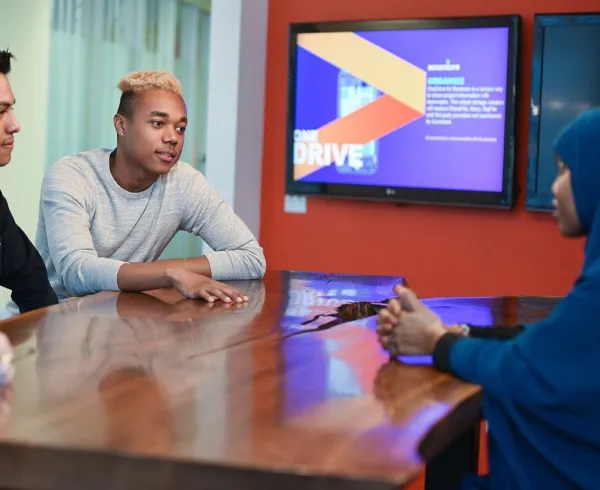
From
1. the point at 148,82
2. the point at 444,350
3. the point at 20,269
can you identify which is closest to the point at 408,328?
the point at 444,350

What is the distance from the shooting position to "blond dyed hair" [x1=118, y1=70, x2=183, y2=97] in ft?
10.3

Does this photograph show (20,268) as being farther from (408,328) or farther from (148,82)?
(408,328)

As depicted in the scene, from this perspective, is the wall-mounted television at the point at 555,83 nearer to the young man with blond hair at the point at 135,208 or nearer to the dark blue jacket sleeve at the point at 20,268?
the young man with blond hair at the point at 135,208

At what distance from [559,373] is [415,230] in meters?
3.36

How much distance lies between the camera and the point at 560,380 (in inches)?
55.8

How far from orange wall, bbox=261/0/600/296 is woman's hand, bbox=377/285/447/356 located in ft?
9.16

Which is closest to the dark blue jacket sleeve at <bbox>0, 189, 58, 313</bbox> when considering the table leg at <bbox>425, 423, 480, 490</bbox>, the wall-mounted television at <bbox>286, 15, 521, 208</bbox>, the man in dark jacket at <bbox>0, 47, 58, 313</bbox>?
the man in dark jacket at <bbox>0, 47, 58, 313</bbox>

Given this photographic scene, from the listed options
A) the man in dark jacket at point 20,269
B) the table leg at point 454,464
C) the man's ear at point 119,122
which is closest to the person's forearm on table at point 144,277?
the man in dark jacket at point 20,269

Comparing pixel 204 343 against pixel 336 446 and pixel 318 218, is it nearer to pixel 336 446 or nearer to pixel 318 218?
pixel 336 446

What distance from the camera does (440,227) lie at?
471 cm

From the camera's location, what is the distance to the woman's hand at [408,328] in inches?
68.2

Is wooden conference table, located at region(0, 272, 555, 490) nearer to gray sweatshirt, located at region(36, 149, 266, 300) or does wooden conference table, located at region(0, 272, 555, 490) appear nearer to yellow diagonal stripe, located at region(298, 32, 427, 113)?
gray sweatshirt, located at region(36, 149, 266, 300)

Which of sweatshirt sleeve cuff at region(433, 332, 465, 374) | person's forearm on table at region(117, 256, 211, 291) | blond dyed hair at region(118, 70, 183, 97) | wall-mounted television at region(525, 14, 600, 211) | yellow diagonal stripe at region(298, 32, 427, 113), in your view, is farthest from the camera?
yellow diagonal stripe at region(298, 32, 427, 113)

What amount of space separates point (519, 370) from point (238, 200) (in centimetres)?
348
